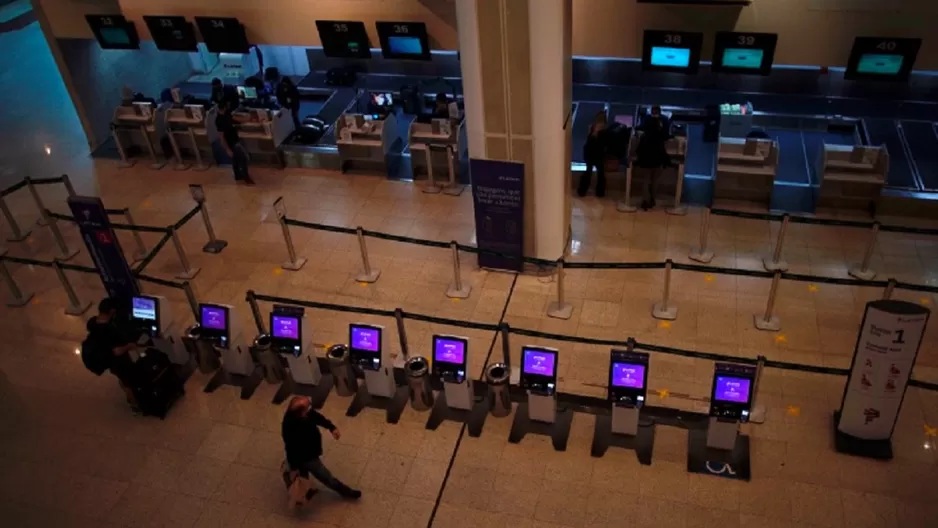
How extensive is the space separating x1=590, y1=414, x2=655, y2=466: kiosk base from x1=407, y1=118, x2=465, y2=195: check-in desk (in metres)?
5.48

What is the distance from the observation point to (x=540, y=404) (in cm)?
780

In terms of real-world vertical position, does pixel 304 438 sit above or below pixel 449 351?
above

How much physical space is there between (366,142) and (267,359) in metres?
5.22

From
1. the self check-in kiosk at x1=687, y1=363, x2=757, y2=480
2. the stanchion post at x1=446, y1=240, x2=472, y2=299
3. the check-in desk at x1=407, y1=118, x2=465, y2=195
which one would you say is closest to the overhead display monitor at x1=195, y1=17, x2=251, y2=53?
the check-in desk at x1=407, y1=118, x2=465, y2=195

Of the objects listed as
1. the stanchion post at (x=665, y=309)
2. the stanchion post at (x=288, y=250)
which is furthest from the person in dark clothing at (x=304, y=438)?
the stanchion post at (x=665, y=309)

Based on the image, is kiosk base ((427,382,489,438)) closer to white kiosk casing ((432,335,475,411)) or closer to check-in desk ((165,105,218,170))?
white kiosk casing ((432,335,475,411))

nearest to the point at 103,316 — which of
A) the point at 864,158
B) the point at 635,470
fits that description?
the point at 635,470

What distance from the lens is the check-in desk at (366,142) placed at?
1282cm

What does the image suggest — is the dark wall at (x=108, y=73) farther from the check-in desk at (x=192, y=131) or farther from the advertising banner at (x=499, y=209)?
the advertising banner at (x=499, y=209)

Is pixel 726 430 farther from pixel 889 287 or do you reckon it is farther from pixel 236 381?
pixel 236 381

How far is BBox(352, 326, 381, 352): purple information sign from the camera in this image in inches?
314

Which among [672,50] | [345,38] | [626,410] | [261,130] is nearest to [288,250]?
[261,130]

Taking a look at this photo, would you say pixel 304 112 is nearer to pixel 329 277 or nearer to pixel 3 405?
pixel 329 277

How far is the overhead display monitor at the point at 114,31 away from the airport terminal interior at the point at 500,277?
7cm
